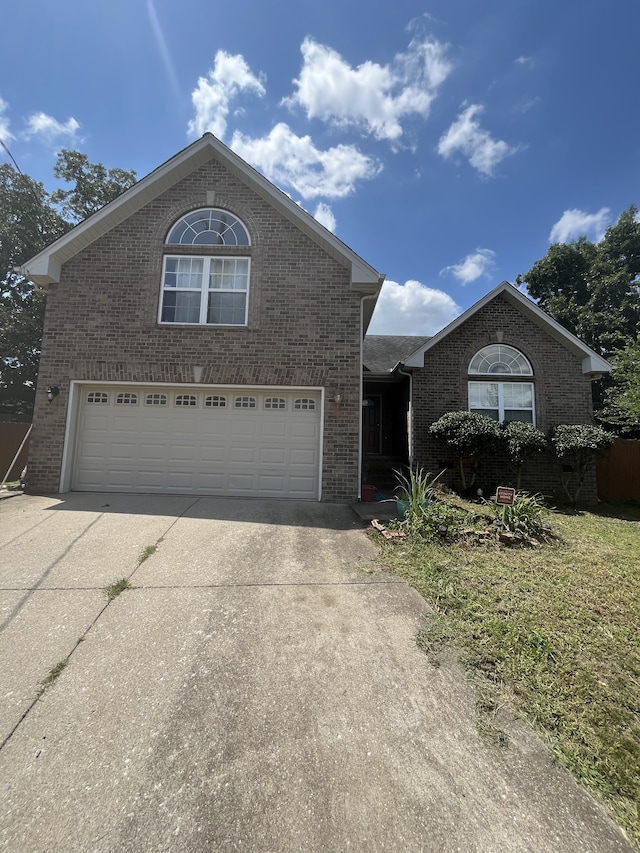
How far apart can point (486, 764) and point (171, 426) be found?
769cm

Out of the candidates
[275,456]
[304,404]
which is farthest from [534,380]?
[275,456]

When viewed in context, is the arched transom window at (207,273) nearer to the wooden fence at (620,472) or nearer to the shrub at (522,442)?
the shrub at (522,442)

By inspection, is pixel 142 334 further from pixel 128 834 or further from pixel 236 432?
pixel 128 834

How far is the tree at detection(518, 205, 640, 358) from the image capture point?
1955 centimetres

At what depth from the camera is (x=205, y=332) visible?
27.0ft

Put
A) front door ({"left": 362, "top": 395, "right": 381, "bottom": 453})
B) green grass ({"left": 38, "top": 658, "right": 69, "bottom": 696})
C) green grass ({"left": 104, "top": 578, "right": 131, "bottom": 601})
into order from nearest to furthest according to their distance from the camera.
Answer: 1. green grass ({"left": 38, "top": 658, "right": 69, "bottom": 696})
2. green grass ({"left": 104, "top": 578, "right": 131, "bottom": 601})
3. front door ({"left": 362, "top": 395, "right": 381, "bottom": 453})

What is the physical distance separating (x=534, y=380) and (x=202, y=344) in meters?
8.84

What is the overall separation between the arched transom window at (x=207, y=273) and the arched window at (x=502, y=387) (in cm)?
659

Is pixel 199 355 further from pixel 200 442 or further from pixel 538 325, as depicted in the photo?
pixel 538 325

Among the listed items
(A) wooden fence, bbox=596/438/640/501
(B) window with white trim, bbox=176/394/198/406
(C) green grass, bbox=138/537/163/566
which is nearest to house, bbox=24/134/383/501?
(B) window with white trim, bbox=176/394/198/406

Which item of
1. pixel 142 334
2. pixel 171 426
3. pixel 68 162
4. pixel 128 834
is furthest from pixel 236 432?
pixel 68 162

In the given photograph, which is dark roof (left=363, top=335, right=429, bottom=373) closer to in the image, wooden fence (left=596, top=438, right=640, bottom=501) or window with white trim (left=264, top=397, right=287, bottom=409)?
window with white trim (left=264, top=397, right=287, bottom=409)

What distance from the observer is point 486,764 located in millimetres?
1928

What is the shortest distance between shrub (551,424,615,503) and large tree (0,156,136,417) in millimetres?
24613
